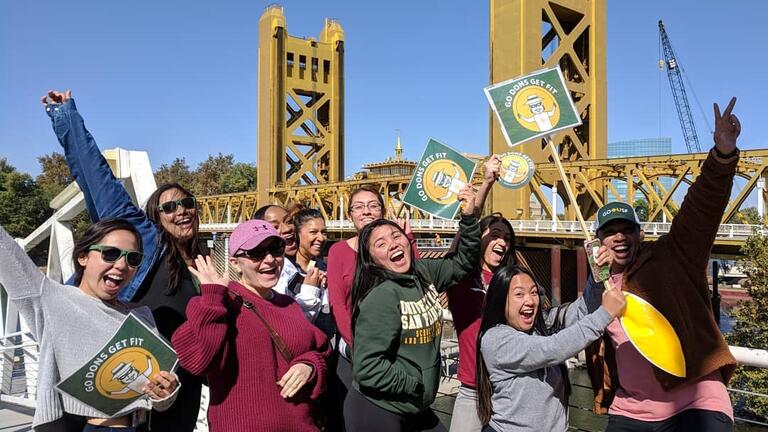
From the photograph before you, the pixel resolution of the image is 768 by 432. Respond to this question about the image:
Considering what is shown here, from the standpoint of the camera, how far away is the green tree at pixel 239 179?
53438 mm

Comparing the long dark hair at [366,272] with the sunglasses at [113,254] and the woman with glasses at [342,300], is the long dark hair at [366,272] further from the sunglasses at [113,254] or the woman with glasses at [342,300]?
the sunglasses at [113,254]

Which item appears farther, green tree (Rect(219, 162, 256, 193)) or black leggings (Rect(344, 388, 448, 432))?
green tree (Rect(219, 162, 256, 193))

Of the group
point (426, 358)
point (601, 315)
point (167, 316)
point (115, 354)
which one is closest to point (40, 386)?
point (115, 354)

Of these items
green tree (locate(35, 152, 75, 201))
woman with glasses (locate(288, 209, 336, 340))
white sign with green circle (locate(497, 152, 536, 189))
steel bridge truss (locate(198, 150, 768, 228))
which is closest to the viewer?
woman with glasses (locate(288, 209, 336, 340))

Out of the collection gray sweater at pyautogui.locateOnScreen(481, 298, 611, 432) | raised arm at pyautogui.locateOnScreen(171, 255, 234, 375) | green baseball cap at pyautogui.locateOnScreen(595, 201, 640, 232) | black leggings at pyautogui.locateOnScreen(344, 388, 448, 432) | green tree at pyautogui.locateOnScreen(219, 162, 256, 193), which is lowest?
black leggings at pyautogui.locateOnScreen(344, 388, 448, 432)

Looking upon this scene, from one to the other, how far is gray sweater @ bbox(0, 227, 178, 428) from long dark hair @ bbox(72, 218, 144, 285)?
0.39ft

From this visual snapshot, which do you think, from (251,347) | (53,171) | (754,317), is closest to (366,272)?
(251,347)

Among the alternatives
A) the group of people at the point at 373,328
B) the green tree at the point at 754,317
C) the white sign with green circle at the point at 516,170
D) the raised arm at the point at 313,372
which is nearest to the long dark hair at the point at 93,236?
the group of people at the point at 373,328

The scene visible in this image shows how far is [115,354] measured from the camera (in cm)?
192

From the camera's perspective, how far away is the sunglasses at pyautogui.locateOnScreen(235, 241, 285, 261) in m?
2.13

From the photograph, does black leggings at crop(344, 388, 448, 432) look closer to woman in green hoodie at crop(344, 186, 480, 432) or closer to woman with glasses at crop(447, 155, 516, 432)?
woman in green hoodie at crop(344, 186, 480, 432)

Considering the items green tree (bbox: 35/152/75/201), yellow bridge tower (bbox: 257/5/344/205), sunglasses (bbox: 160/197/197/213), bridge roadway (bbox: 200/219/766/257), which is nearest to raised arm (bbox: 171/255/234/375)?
sunglasses (bbox: 160/197/197/213)

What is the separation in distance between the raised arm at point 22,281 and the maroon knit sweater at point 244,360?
18.1 inches

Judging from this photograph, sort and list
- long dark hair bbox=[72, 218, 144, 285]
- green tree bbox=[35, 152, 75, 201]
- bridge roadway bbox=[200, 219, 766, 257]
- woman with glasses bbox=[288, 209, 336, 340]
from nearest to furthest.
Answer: long dark hair bbox=[72, 218, 144, 285], woman with glasses bbox=[288, 209, 336, 340], bridge roadway bbox=[200, 219, 766, 257], green tree bbox=[35, 152, 75, 201]
